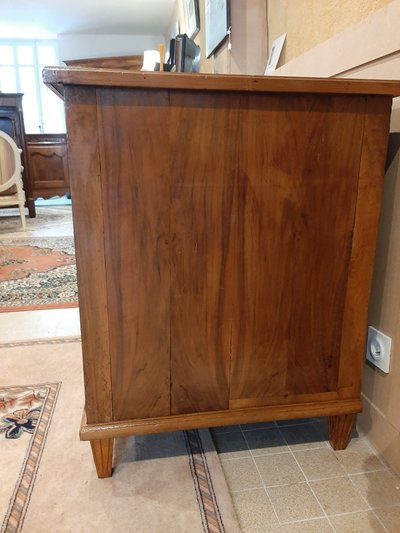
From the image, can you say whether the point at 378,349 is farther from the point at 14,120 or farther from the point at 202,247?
the point at 14,120

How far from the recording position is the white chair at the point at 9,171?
3508 millimetres

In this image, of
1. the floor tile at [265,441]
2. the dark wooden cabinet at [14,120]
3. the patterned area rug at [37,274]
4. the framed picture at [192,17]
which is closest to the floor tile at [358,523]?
the floor tile at [265,441]

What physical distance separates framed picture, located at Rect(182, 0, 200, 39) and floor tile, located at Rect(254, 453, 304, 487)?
2.51 meters

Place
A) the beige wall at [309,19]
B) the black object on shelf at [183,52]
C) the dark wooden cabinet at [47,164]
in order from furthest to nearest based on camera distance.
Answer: the dark wooden cabinet at [47,164]
the black object on shelf at [183,52]
the beige wall at [309,19]

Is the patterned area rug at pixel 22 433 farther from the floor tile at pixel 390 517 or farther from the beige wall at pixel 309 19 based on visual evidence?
the beige wall at pixel 309 19

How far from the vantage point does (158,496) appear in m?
0.85

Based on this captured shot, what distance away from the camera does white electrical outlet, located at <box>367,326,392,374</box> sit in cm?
96

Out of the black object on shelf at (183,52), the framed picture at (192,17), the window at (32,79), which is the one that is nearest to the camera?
the black object on shelf at (183,52)

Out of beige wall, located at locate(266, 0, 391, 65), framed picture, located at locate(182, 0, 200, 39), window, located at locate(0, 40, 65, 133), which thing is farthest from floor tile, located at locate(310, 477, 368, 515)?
window, located at locate(0, 40, 65, 133)

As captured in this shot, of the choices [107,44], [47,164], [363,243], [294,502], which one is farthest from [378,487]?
[107,44]

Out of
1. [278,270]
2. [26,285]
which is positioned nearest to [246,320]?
[278,270]

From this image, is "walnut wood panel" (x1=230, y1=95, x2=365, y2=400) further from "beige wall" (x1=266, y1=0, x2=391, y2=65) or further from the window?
the window

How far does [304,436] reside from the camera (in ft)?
3.43

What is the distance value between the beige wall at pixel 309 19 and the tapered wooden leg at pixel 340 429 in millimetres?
912
